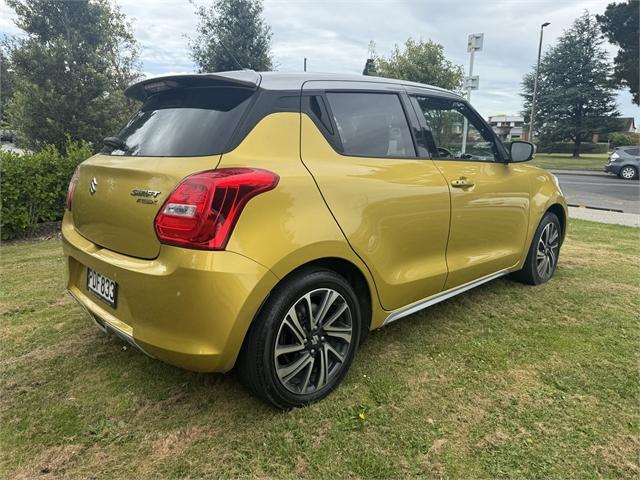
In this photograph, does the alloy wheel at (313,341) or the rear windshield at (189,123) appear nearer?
the rear windshield at (189,123)

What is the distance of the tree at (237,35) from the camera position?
58.1 ft

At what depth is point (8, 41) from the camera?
436 inches

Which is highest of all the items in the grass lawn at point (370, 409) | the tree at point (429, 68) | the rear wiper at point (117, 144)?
the tree at point (429, 68)

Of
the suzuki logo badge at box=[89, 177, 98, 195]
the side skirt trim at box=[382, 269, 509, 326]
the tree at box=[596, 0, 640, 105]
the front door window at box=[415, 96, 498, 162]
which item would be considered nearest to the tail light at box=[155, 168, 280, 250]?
the suzuki logo badge at box=[89, 177, 98, 195]

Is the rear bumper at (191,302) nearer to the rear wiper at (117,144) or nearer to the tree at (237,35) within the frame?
the rear wiper at (117,144)

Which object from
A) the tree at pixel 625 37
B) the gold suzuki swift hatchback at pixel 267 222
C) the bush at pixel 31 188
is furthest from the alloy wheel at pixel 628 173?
the bush at pixel 31 188

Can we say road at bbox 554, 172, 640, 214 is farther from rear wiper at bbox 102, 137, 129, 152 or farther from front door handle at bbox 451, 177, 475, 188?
rear wiper at bbox 102, 137, 129, 152

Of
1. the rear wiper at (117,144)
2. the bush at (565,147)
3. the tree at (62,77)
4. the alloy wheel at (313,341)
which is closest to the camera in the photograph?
the alloy wheel at (313,341)

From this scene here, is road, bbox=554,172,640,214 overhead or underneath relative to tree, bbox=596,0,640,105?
underneath

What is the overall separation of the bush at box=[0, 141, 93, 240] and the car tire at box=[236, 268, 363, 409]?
17.4 feet

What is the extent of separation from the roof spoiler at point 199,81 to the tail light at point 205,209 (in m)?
0.54

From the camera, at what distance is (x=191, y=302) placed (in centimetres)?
194

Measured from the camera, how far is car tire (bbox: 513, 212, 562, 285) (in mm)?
4188

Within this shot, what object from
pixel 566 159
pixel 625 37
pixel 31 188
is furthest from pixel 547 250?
pixel 566 159
